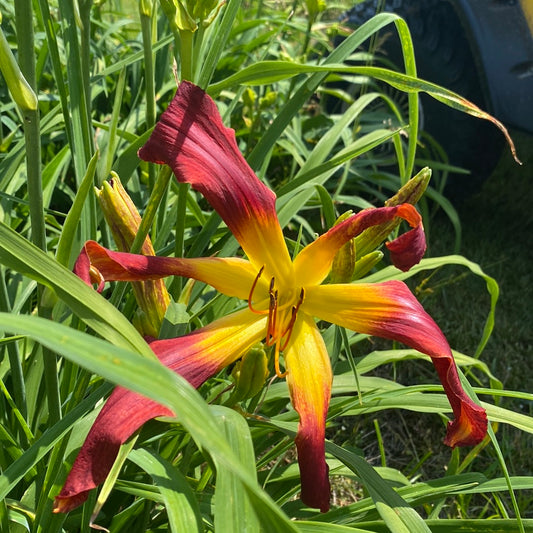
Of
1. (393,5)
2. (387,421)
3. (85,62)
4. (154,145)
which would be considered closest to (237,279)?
(154,145)

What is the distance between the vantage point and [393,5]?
2473 millimetres

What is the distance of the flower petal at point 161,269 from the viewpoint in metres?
0.77

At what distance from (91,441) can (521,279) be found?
201 cm

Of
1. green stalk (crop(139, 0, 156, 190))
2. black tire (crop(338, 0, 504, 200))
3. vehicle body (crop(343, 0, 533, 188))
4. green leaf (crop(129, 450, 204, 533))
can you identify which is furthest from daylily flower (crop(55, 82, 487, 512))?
black tire (crop(338, 0, 504, 200))

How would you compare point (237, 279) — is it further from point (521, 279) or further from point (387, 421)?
point (521, 279)

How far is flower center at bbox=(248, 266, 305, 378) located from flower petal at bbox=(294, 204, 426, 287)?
0.03 m

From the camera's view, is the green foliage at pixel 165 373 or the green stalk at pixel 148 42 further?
the green stalk at pixel 148 42

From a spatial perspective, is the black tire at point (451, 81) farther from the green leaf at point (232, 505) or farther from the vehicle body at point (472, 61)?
the green leaf at point (232, 505)

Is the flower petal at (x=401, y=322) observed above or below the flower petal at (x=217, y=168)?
below

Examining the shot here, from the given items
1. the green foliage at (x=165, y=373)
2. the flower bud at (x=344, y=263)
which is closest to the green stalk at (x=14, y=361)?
the green foliage at (x=165, y=373)

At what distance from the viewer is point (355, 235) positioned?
0.84m

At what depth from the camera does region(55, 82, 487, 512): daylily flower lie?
0.77m

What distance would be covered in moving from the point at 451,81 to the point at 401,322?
1.73 meters

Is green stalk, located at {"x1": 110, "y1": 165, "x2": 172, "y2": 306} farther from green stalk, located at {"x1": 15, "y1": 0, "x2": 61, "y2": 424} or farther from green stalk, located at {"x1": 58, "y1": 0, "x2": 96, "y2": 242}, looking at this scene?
green stalk, located at {"x1": 58, "y1": 0, "x2": 96, "y2": 242}
